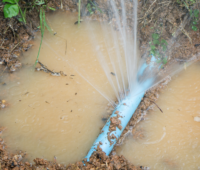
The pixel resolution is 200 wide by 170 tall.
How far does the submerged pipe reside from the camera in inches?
97.4

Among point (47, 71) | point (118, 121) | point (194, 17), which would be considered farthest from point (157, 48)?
point (47, 71)

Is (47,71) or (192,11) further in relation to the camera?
(192,11)

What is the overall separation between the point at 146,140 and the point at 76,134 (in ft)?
3.30

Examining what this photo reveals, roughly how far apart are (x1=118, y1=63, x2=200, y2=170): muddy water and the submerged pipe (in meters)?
0.26

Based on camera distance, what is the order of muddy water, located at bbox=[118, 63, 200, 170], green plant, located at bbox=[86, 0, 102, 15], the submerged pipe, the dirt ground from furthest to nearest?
green plant, located at bbox=[86, 0, 102, 15], the dirt ground, muddy water, located at bbox=[118, 63, 200, 170], the submerged pipe

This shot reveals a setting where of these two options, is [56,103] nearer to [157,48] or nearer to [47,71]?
[47,71]

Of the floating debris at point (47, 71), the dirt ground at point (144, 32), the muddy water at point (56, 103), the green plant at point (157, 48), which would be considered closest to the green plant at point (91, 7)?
the dirt ground at point (144, 32)

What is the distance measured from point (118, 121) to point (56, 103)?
100cm

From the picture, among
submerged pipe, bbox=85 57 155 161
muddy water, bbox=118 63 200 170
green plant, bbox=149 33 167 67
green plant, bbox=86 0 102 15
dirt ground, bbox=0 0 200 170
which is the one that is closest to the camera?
submerged pipe, bbox=85 57 155 161

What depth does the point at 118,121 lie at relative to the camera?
2.60 metres

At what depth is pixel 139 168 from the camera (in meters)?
2.52

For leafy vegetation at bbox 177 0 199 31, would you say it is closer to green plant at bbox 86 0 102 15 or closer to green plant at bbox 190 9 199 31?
green plant at bbox 190 9 199 31

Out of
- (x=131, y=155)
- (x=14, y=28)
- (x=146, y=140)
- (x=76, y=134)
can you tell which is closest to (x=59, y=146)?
(x=76, y=134)

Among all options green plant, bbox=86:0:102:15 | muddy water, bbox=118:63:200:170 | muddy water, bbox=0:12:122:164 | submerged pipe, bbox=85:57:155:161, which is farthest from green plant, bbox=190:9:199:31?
muddy water, bbox=0:12:122:164
